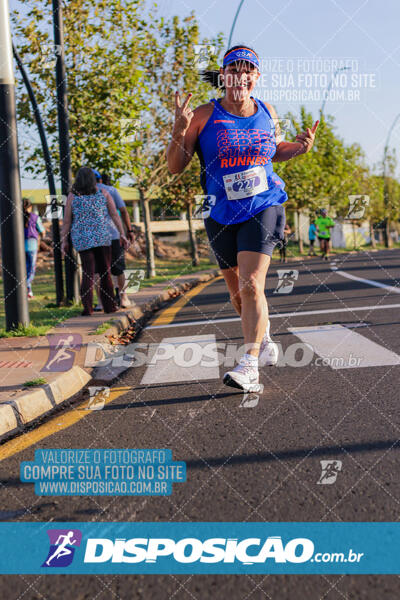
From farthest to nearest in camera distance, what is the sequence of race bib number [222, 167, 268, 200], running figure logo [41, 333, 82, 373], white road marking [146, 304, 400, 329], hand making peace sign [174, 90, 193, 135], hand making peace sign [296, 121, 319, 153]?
1. white road marking [146, 304, 400, 329]
2. running figure logo [41, 333, 82, 373]
3. hand making peace sign [296, 121, 319, 153]
4. race bib number [222, 167, 268, 200]
5. hand making peace sign [174, 90, 193, 135]

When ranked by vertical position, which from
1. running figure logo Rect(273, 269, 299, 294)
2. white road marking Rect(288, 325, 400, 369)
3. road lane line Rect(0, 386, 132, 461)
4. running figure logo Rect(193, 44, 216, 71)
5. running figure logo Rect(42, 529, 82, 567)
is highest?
running figure logo Rect(193, 44, 216, 71)

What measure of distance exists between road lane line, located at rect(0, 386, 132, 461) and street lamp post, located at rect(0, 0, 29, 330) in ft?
8.20

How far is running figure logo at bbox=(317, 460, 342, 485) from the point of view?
105 inches

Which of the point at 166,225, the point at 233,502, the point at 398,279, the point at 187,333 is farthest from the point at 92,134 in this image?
the point at 166,225

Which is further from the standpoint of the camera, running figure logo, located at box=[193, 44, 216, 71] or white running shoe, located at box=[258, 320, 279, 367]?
running figure logo, located at box=[193, 44, 216, 71]

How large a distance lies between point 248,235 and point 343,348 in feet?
5.29

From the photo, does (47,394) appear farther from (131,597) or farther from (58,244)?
(58,244)

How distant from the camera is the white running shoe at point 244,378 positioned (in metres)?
4.08

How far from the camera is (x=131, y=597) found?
1957 millimetres

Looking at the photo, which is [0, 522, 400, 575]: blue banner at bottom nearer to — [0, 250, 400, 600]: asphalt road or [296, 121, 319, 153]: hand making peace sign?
[0, 250, 400, 600]: asphalt road

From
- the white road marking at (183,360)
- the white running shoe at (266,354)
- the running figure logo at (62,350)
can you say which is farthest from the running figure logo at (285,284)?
the white running shoe at (266,354)

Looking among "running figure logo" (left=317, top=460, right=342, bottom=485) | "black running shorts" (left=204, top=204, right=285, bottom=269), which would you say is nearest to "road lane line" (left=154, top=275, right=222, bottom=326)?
"black running shorts" (left=204, top=204, right=285, bottom=269)

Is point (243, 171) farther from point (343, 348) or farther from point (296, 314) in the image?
point (296, 314)

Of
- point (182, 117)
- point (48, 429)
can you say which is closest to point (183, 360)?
point (48, 429)
